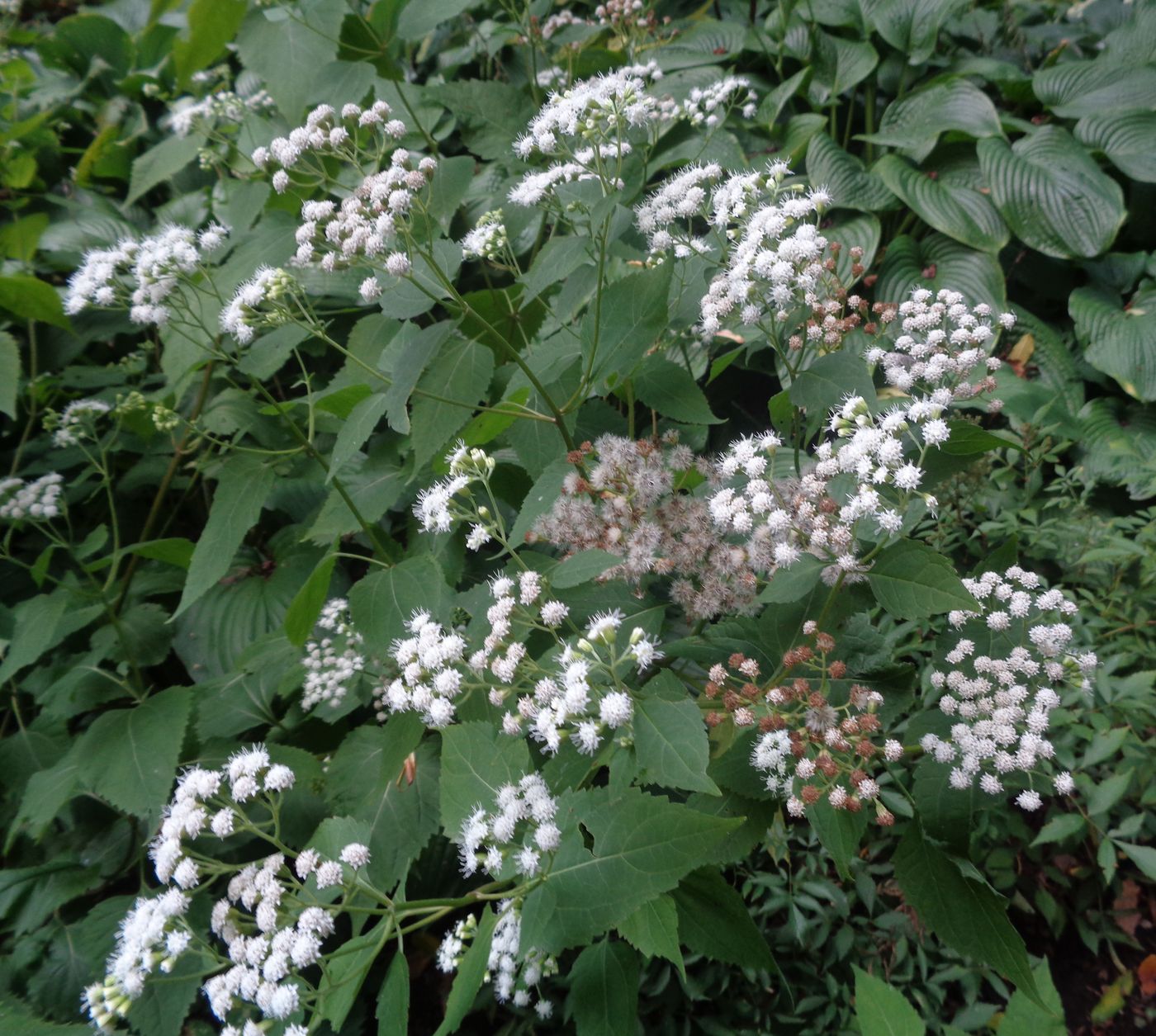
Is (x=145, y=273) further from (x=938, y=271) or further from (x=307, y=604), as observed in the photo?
(x=938, y=271)

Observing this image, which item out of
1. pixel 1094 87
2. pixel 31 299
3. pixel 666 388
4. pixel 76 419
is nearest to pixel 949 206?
pixel 1094 87

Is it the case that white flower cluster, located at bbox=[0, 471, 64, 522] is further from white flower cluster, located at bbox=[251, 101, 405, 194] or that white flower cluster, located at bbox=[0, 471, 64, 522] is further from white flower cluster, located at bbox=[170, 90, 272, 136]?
white flower cluster, located at bbox=[251, 101, 405, 194]

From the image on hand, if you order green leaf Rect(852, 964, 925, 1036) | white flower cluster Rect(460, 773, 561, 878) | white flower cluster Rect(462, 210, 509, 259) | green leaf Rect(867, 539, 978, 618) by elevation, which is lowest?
green leaf Rect(852, 964, 925, 1036)

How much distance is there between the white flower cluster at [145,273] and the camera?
4.25ft

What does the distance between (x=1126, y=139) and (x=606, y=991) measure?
8.48ft

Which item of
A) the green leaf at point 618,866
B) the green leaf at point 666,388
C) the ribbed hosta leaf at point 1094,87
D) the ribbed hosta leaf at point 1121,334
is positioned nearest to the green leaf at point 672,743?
the green leaf at point 618,866

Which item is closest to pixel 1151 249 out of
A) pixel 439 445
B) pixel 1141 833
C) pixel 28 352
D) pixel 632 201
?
pixel 1141 833

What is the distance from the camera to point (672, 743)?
2.52 feet

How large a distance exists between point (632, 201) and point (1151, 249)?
81.2 inches

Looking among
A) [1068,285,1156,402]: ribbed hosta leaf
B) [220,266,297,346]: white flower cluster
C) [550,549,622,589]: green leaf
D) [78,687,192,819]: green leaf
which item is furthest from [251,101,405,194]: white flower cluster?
[1068,285,1156,402]: ribbed hosta leaf

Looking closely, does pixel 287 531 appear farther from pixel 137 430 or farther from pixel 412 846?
pixel 412 846

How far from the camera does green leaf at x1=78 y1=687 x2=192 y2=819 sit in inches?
54.3

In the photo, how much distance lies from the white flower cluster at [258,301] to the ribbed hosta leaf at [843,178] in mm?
1735

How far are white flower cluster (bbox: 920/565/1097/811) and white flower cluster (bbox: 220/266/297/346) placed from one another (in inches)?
38.4
